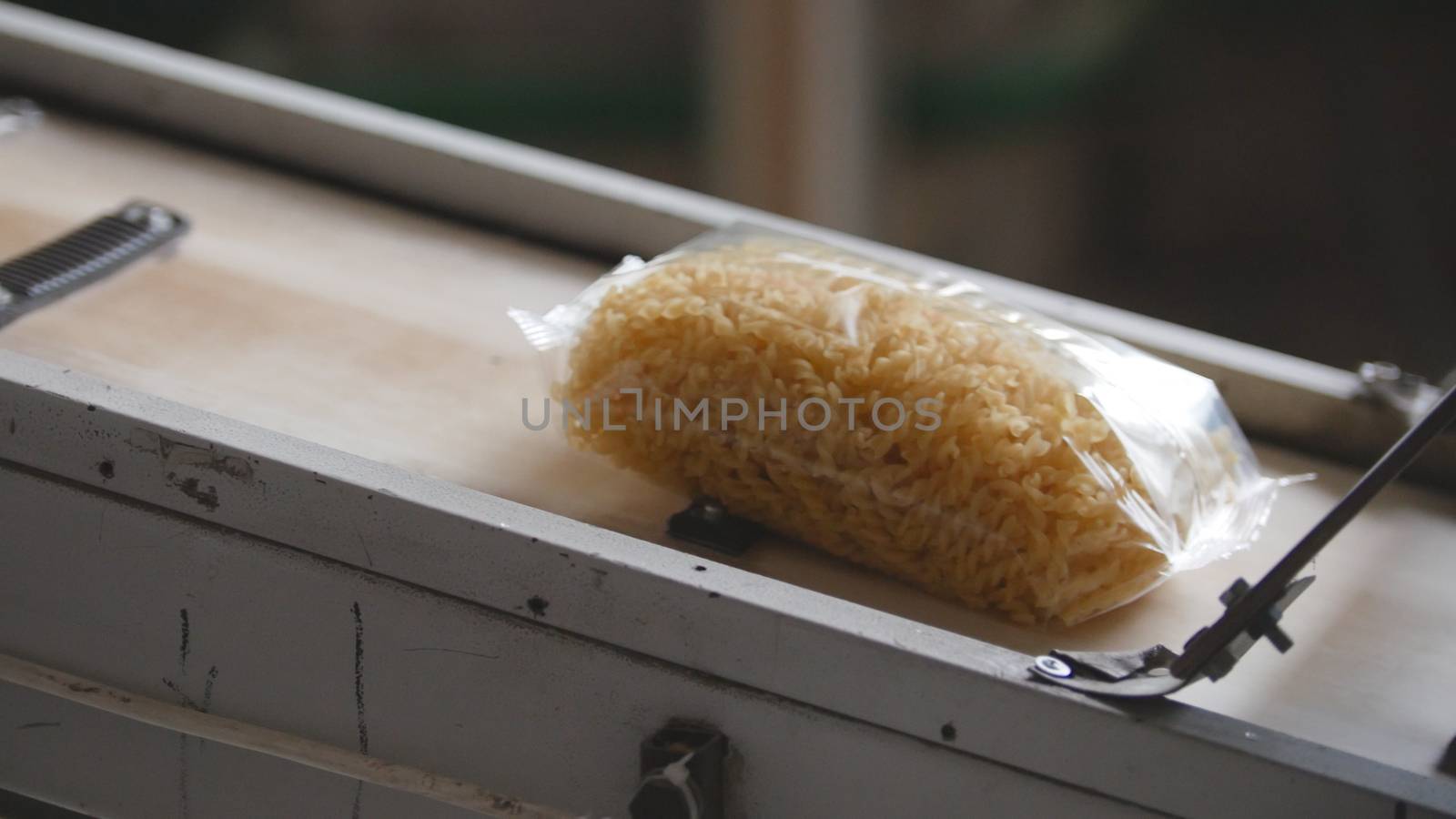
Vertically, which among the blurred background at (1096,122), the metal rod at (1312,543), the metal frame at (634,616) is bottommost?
the blurred background at (1096,122)

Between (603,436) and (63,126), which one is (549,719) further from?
(63,126)

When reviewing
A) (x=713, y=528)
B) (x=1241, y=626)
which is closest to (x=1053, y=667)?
(x=1241, y=626)

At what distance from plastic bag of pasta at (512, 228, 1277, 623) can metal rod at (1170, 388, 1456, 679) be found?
0.36 ft

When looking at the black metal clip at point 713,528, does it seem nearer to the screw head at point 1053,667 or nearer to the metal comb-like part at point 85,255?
the screw head at point 1053,667

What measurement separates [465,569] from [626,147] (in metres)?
1.74

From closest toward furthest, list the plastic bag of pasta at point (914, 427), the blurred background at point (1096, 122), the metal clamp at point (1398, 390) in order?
the plastic bag of pasta at point (914, 427)
the metal clamp at point (1398, 390)
the blurred background at point (1096, 122)

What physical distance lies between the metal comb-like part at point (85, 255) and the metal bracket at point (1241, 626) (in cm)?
63

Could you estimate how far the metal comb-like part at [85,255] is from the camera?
0.86m

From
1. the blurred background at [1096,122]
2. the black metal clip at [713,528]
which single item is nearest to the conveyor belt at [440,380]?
the black metal clip at [713,528]

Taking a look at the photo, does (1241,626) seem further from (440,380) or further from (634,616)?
(440,380)

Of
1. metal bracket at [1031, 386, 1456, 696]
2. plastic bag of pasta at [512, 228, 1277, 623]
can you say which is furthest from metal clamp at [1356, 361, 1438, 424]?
metal bracket at [1031, 386, 1456, 696]

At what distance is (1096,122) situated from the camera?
2223 mm

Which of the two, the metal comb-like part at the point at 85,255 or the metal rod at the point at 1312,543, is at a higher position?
the metal rod at the point at 1312,543

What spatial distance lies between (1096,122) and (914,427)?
5.59ft
